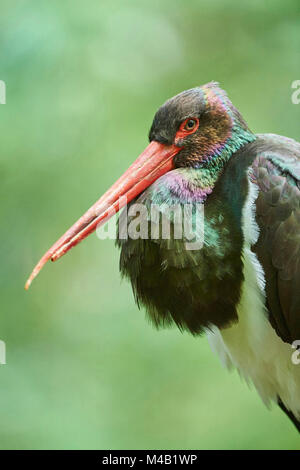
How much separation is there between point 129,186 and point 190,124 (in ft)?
0.86

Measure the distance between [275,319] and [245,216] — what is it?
329mm

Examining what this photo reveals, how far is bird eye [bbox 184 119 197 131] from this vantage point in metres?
2.35

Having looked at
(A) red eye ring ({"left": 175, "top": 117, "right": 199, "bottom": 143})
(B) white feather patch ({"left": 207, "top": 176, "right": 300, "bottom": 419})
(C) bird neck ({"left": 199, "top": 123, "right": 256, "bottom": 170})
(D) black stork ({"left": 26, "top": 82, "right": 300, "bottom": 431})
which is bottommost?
(B) white feather patch ({"left": 207, "top": 176, "right": 300, "bottom": 419})

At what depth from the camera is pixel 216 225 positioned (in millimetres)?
2246

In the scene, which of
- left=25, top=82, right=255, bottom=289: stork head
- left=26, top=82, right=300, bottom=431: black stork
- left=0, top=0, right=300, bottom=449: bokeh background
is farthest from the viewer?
left=0, top=0, right=300, bottom=449: bokeh background

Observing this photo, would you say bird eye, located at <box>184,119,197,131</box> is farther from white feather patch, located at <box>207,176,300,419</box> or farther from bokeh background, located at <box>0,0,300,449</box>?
bokeh background, located at <box>0,0,300,449</box>

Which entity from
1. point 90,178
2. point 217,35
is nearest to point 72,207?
point 90,178

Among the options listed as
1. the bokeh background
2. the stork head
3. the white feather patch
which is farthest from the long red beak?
the bokeh background

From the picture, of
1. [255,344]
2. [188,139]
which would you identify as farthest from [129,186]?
[255,344]

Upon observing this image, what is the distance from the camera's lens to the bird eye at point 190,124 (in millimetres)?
2346

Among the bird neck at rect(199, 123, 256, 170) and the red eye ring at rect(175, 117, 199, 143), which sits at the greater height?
the red eye ring at rect(175, 117, 199, 143)

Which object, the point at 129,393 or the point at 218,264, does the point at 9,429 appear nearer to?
the point at 129,393

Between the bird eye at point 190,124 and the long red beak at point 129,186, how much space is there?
67 millimetres

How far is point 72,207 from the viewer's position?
3959 mm
